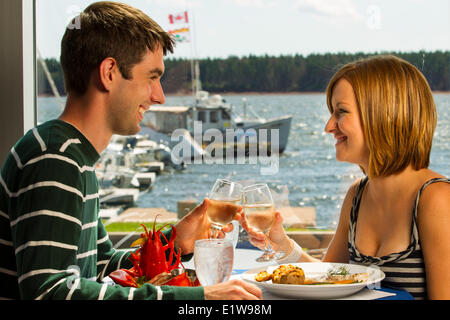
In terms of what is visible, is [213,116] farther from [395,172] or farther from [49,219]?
[49,219]

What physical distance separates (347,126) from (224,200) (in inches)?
15.2

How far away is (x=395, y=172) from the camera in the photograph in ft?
4.44

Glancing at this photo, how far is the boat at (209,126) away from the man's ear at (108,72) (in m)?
2.89

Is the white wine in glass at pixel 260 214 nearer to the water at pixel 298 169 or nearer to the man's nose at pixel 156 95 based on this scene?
the man's nose at pixel 156 95

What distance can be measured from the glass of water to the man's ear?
18.1 inches

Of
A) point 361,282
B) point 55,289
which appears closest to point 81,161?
point 55,289

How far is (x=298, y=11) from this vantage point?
4.64 metres

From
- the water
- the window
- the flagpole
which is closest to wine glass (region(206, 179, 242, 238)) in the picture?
the water

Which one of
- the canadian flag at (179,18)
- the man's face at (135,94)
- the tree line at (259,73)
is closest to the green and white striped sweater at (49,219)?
the man's face at (135,94)

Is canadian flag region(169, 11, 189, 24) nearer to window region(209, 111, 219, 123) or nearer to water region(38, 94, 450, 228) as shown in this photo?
water region(38, 94, 450, 228)

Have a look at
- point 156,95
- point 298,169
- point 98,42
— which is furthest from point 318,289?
point 298,169

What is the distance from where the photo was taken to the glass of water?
100 centimetres

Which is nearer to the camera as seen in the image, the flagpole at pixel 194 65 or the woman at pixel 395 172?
the woman at pixel 395 172

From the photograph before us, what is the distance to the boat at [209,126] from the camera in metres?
4.25
